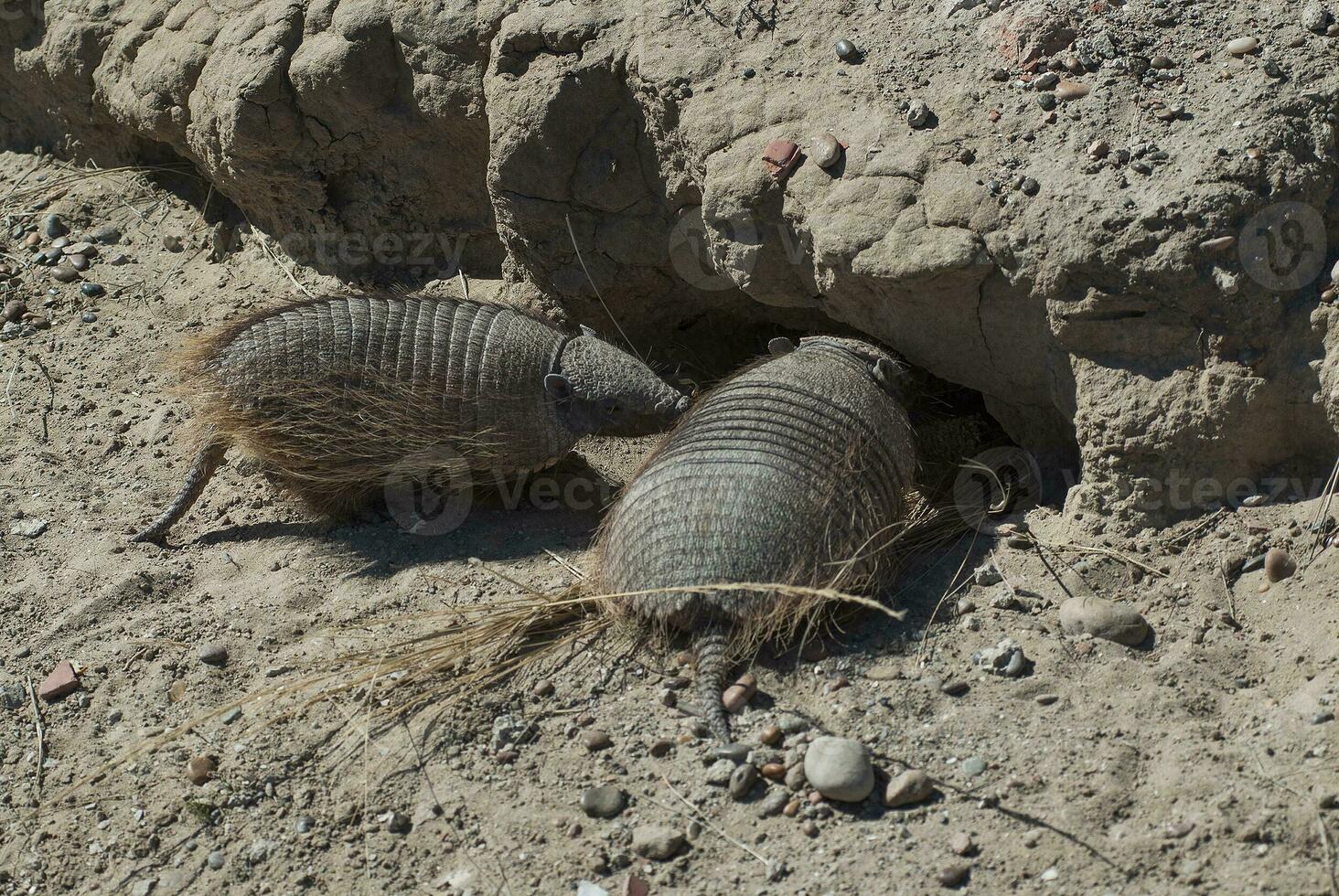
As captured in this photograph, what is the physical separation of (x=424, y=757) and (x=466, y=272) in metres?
3.26

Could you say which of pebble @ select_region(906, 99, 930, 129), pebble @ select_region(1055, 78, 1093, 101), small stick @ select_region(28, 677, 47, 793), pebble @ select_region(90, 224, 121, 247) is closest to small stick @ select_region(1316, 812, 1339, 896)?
pebble @ select_region(1055, 78, 1093, 101)

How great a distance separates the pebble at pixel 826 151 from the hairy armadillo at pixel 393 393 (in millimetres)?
1438

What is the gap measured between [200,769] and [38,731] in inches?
30.6

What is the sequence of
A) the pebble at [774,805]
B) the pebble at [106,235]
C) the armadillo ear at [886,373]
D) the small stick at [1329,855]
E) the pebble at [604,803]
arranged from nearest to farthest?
1. the small stick at [1329,855]
2. the pebble at [774,805]
3. the pebble at [604,803]
4. the armadillo ear at [886,373]
5. the pebble at [106,235]

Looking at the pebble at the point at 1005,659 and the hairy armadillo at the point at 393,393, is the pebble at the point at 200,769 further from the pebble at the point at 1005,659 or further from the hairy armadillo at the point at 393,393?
the pebble at the point at 1005,659

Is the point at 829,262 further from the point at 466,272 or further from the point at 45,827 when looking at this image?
the point at 45,827

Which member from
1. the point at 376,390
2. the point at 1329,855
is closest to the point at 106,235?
the point at 376,390

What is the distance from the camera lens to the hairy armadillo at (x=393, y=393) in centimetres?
535

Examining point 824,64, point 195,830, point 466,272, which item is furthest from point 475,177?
point 195,830

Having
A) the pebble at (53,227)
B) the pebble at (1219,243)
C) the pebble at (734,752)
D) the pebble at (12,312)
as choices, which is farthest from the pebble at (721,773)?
the pebble at (53,227)

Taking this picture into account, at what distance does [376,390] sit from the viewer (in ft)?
18.0

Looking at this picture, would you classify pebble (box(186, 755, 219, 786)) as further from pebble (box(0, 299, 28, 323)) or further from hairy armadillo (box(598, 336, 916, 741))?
pebble (box(0, 299, 28, 323))

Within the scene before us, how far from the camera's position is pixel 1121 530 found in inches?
167

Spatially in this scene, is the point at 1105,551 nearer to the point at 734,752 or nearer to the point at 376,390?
the point at 734,752
